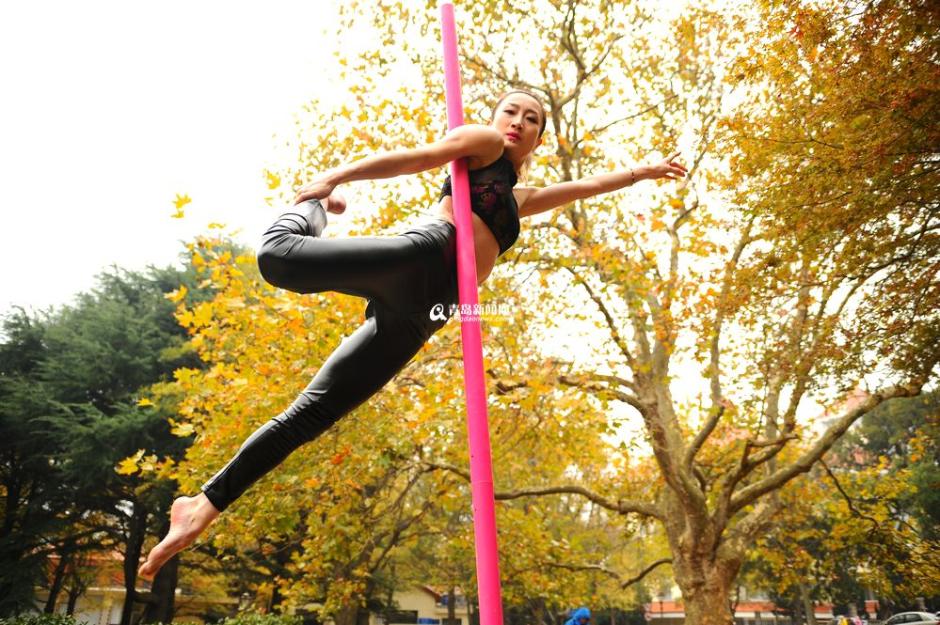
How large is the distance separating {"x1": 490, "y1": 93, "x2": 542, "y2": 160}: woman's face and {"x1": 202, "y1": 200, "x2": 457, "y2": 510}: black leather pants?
19.5 inches

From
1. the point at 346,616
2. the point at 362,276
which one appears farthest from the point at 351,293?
the point at 346,616

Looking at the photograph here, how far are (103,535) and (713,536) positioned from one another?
19.6m

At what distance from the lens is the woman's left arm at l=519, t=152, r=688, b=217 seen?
2.67 meters

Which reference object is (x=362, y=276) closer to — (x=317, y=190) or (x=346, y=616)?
(x=317, y=190)

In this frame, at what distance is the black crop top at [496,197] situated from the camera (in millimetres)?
2287

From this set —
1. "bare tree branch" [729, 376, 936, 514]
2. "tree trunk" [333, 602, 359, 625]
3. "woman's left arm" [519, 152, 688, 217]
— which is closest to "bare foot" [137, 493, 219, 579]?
"woman's left arm" [519, 152, 688, 217]

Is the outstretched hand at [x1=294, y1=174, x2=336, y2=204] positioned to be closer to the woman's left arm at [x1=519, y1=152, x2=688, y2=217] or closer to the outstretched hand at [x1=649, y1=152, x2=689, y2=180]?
the woman's left arm at [x1=519, y1=152, x2=688, y2=217]

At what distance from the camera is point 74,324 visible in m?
19.4

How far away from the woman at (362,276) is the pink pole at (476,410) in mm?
87

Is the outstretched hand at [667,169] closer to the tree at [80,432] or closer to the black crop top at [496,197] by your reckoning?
the black crop top at [496,197]

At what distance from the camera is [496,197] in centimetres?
230

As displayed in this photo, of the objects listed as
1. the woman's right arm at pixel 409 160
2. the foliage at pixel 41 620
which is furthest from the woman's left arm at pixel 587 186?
the foliage at pixel 41 620

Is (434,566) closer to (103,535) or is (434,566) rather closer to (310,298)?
(103,535)

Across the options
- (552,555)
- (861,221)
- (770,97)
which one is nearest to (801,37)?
(861,221)
